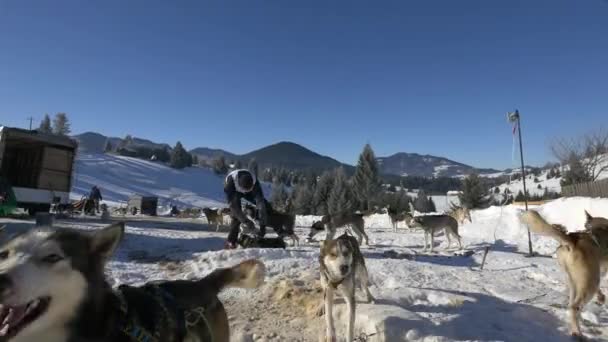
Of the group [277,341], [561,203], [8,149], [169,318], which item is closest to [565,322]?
[277,341]

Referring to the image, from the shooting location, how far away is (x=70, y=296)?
Answer: 211cm

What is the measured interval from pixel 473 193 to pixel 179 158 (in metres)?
95.0

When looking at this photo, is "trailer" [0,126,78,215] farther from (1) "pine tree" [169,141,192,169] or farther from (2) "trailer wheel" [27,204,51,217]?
(1) "pine tree" [169,141,192,169]

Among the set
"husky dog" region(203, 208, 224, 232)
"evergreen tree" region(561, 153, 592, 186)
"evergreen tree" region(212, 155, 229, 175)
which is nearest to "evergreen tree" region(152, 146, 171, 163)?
"evergreen tree" region(212, 155, 229, 175)

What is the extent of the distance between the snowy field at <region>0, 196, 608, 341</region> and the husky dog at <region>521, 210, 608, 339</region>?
0.45 metres

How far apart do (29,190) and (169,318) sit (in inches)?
642

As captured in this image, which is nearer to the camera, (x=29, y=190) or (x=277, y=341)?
(x=277, y=341)

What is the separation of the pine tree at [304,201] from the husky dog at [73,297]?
5850 cm

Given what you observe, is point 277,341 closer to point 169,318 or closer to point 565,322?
point 169,318

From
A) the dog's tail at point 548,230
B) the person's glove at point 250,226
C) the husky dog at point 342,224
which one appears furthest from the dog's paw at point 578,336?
the husky dog at point 342,224

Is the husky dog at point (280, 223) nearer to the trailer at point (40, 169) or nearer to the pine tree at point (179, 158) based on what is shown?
the trailer at point (40, 169)

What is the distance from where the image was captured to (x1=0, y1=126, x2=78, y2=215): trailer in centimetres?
1597

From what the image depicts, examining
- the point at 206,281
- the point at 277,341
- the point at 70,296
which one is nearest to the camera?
the point at 70,296

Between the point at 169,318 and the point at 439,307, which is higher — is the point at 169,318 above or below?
above
